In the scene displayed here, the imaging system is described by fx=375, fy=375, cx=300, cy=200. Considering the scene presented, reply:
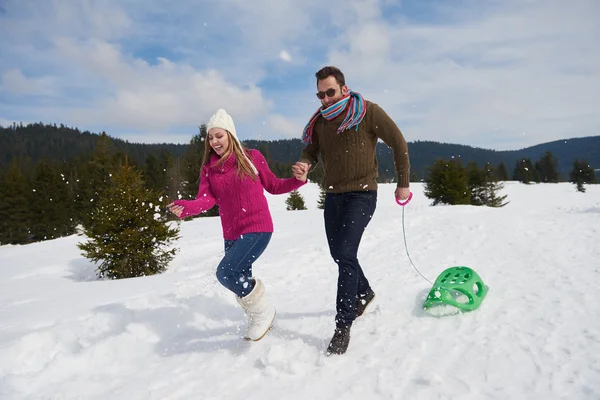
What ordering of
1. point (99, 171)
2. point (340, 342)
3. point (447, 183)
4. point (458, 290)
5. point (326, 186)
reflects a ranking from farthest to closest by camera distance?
point (99, 171) < point (447, 183) < point (458, 290) < point (326, 186) < point (340, 342)

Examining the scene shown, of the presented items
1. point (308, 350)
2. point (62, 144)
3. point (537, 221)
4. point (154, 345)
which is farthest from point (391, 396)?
point (62, 144)

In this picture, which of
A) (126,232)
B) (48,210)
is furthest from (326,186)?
(48,210)

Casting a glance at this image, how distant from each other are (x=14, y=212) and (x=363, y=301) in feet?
142

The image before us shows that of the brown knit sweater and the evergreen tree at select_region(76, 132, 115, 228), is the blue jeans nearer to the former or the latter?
the brown knit sweater

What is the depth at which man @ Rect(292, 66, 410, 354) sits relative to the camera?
349cm

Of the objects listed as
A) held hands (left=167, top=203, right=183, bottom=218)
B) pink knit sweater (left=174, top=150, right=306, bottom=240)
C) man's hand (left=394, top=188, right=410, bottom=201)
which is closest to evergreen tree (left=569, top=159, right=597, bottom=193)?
man's hand (left=394, top=188, right=410, bottom=201)

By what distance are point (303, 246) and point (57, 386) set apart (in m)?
6.01

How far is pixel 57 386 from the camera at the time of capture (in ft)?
10.2

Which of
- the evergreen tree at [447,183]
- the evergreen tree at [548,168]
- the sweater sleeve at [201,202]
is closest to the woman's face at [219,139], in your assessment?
the sweater sleeve at [201,202]

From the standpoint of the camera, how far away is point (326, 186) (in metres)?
3.80

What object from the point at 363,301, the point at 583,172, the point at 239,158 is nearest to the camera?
the point at 239,158

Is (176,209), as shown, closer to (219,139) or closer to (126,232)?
(219,139)

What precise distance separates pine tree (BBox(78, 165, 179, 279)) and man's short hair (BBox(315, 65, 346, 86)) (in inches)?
287

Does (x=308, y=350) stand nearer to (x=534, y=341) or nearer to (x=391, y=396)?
(x=391, y=396)
